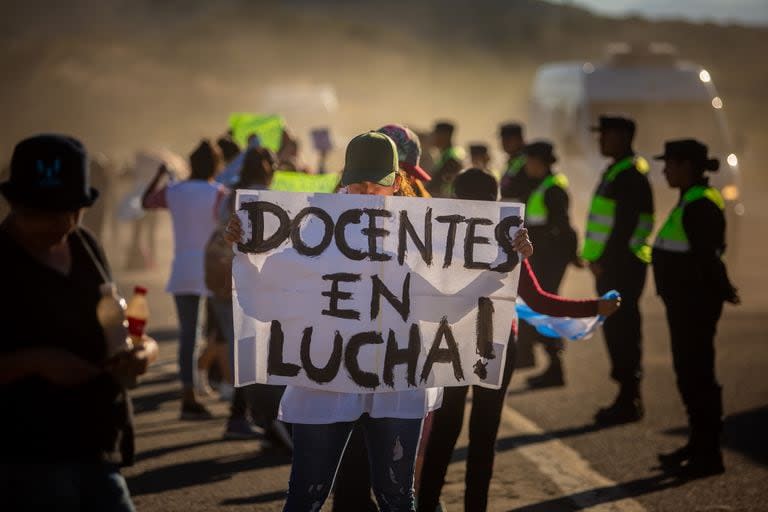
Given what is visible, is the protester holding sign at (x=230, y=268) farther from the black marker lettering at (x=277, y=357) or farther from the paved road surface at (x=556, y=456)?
the black marker lettering at (x=277, y=357)

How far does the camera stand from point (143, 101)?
64.4m

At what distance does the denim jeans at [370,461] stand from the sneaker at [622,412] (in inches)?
174

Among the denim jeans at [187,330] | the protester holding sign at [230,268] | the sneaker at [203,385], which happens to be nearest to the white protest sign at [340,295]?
the protester holding sign at [230,268]

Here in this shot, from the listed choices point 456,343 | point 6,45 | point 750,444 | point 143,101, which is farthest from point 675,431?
point 6,45

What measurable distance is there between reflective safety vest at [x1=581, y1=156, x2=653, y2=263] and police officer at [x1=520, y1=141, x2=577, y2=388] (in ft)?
3.43

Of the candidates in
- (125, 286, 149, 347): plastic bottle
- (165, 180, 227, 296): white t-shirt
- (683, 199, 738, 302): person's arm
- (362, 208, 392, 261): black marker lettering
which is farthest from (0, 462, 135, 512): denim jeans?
(165, 180, 227, 296): white t-shirt

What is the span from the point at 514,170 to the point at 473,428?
5.15 m

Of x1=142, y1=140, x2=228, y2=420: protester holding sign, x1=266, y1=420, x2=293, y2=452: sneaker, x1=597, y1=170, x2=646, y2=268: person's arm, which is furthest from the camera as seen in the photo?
x1=597, y1=170, x2=646, y2=268: person's arm

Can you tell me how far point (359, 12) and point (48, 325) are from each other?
147495mm

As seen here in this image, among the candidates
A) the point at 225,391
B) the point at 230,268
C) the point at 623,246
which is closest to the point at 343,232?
the point at 230,268

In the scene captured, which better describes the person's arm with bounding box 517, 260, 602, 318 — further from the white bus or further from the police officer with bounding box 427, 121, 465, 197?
the white bus

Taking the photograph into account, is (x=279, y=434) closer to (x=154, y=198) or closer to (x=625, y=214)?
(x=154, y=198)

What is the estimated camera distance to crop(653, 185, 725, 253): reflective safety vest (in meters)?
7.60

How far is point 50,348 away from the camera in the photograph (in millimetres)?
3533
